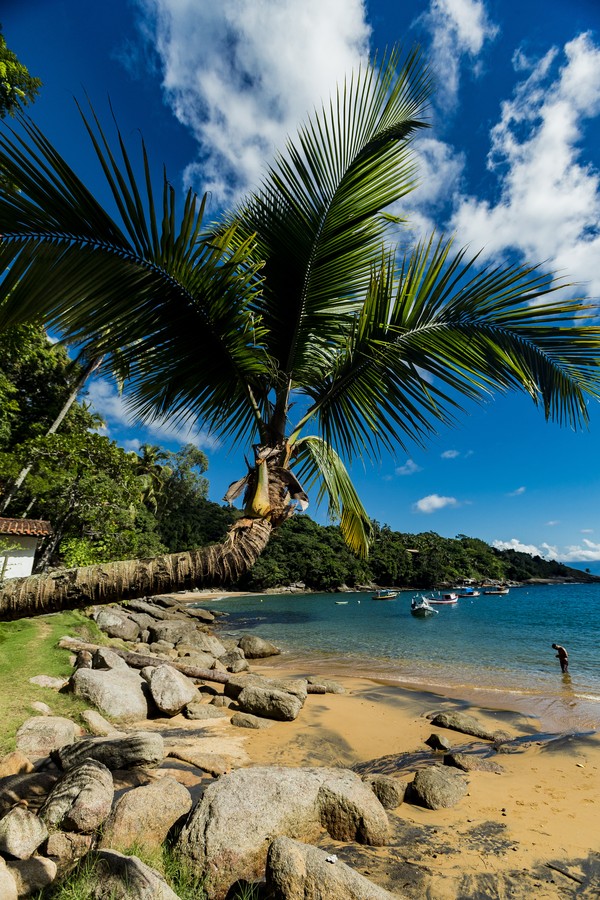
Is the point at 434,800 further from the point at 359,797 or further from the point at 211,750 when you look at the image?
the point at 211,750

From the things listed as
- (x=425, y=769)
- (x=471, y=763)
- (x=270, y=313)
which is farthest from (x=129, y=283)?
(x=471, y=763)

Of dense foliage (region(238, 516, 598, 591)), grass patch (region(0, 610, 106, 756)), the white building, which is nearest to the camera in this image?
grass patch (region(0, 610, 106, 756))

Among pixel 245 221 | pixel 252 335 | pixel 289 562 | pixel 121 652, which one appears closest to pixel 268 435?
pixel 252 335

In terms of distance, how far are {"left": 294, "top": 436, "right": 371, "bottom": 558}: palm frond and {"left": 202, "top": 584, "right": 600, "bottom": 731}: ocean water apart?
9201 mm

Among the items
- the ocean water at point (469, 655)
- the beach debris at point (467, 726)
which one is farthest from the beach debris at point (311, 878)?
the ocean water at point (469, 655)

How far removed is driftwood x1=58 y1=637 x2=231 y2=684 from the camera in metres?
10.1

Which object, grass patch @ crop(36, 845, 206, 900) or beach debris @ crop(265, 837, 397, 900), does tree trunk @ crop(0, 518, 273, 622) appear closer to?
grass patch @ crop(36, 845, 206, 900)

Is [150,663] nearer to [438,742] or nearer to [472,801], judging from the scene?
[438,742]

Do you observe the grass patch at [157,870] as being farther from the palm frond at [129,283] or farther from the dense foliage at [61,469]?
the dense foliage at [61,469]

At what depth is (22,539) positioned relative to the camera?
16031 millimetres

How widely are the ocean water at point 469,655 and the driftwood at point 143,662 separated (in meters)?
5.25

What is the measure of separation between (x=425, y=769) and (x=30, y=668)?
23.0 feet

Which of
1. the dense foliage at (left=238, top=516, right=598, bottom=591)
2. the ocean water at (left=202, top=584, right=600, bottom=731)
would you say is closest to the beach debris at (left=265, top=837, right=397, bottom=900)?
the ocean water at (left=202, top=584, right=600, bottom=731)

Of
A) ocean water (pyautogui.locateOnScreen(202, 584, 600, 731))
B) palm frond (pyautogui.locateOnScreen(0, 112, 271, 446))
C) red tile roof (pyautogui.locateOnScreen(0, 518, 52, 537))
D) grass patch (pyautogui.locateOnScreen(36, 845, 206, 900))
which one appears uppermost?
palm frond (pyautogui.locateOnScreen(0, 112, 271, 446))
